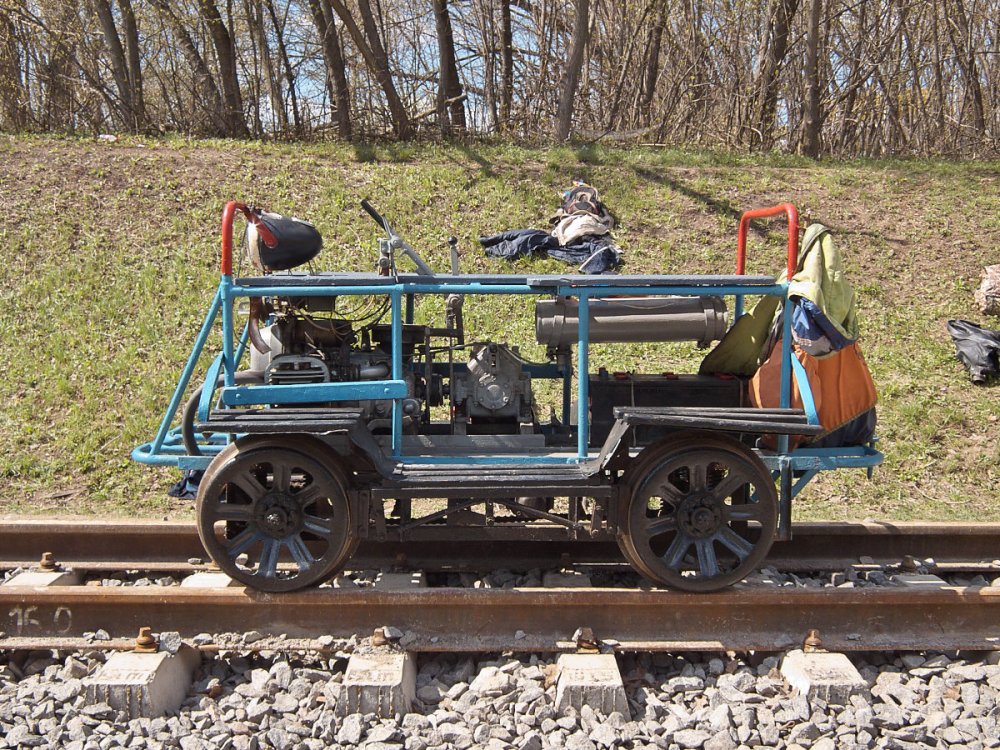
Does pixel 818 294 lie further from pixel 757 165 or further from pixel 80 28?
pixel 80 28

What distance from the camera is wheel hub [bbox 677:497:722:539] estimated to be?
5.00m

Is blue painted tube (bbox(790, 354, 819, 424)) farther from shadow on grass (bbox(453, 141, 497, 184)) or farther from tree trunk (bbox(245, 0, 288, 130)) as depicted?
tree trunk (bbox(245, 0, 288, 130))

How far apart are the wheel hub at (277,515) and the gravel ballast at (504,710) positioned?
66 centimetres

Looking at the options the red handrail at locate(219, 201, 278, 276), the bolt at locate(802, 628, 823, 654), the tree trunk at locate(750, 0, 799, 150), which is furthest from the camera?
the tree trunk at locate(750, 0, 799, 150)

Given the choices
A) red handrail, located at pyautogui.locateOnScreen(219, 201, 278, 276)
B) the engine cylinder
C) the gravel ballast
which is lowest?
the gravel ballast

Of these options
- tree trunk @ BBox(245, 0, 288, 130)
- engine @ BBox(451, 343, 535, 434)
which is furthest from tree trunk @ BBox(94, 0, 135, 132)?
engine @ BBox(451, 343, 535, 434)

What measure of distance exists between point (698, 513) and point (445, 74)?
14.4m

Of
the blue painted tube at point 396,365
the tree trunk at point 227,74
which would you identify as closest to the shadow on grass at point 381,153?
the tree trunk at point 227,74

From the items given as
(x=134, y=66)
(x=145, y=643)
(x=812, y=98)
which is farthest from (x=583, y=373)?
(x=134, y=66)

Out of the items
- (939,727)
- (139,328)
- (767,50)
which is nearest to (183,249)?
(139,328)

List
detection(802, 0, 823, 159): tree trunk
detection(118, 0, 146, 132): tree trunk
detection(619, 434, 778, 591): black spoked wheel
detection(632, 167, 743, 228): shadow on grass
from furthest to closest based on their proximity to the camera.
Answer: detection(118, 0, 146, 132): tree trunk → detection(802, 0, 823, 159): tree trunk → detection(632, 167, 743, 228): shadow on grass → detection(619, 434, 778, 591): black spoked wheel

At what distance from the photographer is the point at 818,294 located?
5141mm

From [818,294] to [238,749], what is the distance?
3.90 metres

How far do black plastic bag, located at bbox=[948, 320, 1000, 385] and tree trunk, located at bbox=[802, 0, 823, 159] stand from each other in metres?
6.52
